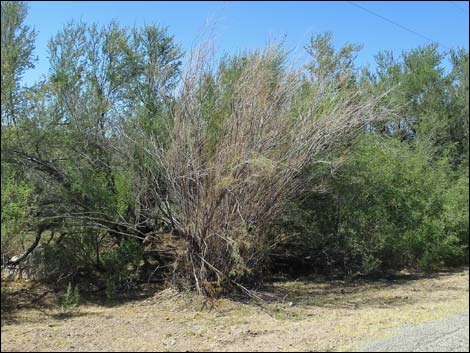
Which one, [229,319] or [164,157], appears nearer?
[229,319]

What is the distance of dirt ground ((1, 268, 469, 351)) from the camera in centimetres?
754

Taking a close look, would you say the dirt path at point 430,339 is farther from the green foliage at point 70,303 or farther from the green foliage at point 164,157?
the green foliage at point 70,303

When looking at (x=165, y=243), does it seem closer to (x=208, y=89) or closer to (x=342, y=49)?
(x=208, y=89)

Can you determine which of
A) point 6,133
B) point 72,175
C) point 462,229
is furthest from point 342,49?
point 6,133

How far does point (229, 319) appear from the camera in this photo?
30.8ft

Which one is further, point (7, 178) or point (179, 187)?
point (179, 187)

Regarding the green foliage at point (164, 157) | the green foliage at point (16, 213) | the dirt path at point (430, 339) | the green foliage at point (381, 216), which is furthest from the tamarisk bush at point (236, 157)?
the dirt path at point (430, 339)

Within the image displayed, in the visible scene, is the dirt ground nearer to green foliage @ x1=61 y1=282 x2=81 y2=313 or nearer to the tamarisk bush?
green foliage @ x1=61 y1=282 x2=81 y2=313

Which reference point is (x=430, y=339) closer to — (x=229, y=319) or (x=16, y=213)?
(x=229, y=319)

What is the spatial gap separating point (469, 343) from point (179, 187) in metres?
5.73

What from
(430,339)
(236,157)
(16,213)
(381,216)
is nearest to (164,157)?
(236,157)

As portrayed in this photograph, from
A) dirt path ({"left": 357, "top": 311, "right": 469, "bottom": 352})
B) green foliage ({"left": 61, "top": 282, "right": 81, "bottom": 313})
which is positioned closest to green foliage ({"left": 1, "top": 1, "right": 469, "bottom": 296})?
green foliage ({"left": 61, "top": 282, "right": 81, "bottom": 313})

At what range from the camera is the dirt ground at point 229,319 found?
24.7ft

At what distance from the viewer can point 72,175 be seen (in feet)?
37.8
